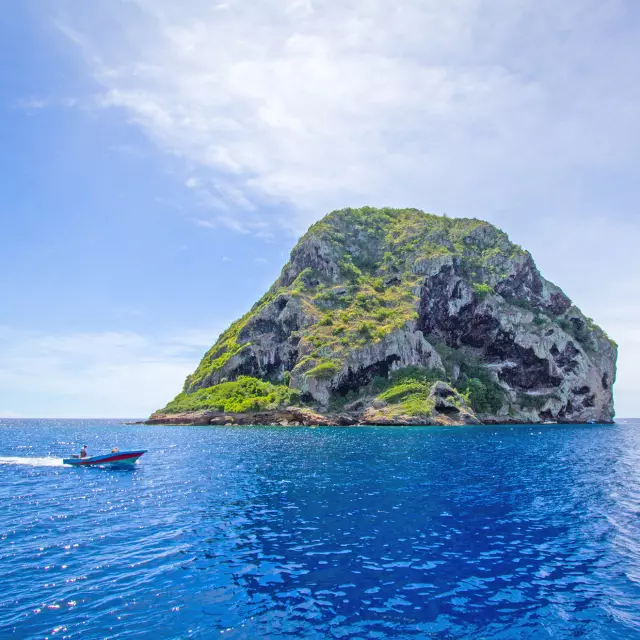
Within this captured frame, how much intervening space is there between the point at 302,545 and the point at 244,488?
14701 mm

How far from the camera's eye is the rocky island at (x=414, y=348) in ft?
393

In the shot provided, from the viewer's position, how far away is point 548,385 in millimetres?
138125

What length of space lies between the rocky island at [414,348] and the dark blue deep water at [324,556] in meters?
77.8

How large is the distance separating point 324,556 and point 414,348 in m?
113

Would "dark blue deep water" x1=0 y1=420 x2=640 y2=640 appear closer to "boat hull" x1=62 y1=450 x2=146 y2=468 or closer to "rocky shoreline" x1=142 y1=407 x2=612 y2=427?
"boat hull" x1=62 y1=450 x2=146 y2=468

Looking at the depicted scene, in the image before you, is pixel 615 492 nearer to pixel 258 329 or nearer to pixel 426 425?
pixel 426 425

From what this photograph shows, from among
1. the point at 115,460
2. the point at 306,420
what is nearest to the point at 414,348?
the point at 306,420

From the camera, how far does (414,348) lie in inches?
5005

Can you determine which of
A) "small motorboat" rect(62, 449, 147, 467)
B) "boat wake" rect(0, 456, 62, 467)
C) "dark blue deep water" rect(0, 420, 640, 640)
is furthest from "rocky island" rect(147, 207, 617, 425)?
"dark blue deep water" rect(0, 420, 640, 640)

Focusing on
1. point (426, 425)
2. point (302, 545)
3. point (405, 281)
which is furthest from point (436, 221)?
point (302, 545)

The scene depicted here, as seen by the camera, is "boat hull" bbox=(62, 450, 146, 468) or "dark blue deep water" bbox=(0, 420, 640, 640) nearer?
"dark blue deep water" bbox=(0, 420, 640, 640)

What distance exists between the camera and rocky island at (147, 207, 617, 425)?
120 metres

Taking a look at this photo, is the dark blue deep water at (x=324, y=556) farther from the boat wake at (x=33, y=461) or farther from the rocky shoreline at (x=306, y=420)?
the rocky shoreline at (x=306, y=420)

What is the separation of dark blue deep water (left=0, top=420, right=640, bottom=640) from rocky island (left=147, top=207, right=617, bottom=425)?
77848 millimetres
